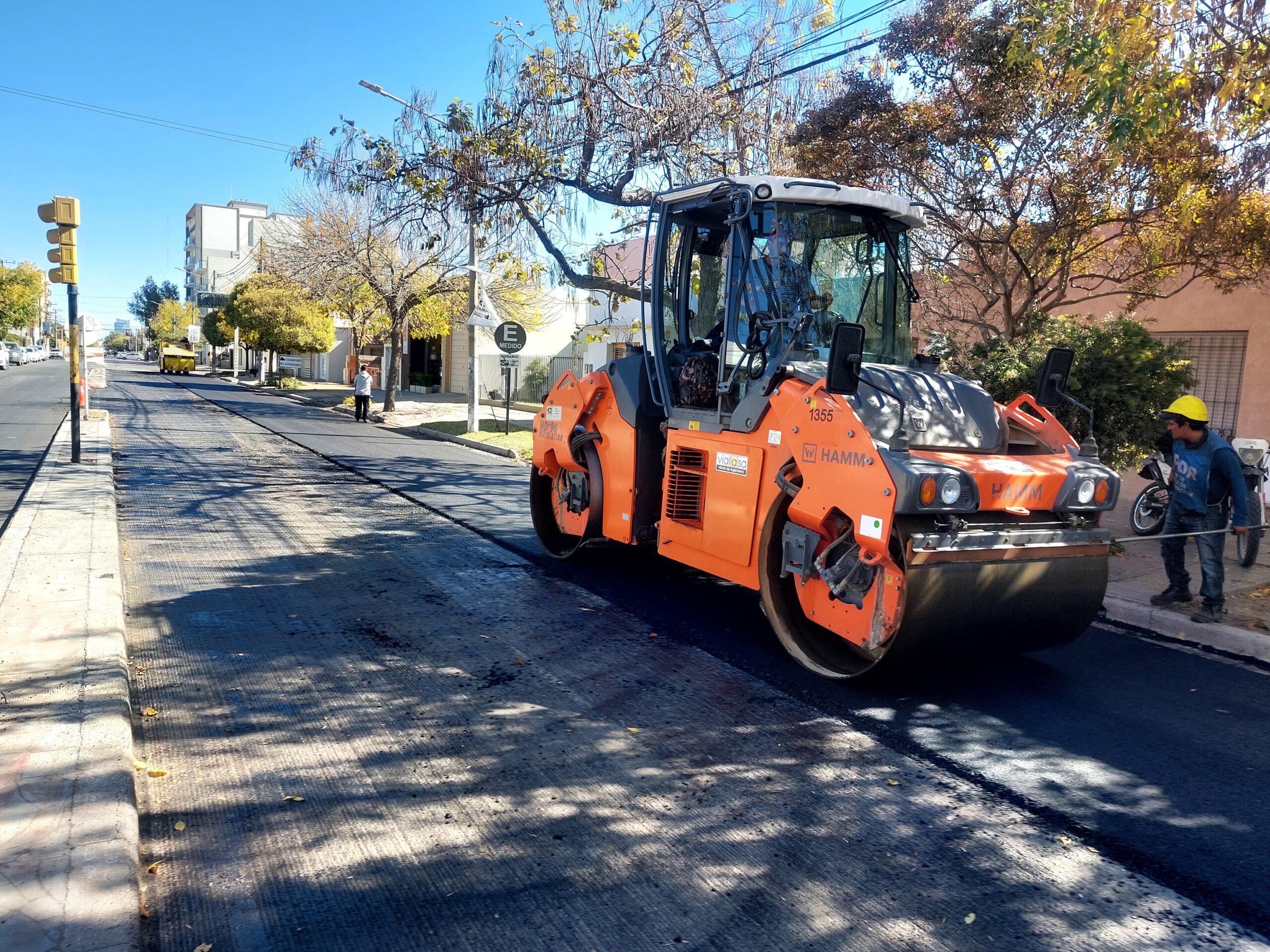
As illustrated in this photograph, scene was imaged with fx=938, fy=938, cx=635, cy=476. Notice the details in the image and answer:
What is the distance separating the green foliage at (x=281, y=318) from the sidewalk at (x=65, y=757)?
3033 cm

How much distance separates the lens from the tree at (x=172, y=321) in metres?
93.8

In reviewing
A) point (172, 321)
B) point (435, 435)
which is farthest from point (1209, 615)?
point (172, 321)

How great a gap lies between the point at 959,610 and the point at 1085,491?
114 centimetres

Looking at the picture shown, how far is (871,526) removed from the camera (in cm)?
471

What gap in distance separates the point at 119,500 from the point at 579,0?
898 centimetres

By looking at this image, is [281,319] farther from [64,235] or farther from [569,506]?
[569,506]

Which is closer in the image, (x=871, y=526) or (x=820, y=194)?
(x=871, y=526)

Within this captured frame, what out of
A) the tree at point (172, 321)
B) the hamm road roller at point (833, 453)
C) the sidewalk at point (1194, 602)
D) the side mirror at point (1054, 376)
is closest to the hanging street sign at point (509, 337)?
the hamm road roller at point (833, 453)

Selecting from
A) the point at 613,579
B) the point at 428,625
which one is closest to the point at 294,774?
the point at 428,625

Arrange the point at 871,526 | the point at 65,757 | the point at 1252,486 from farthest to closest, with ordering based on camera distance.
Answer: the point at 1252,486 < the point at 871,526 < the point at 65,757

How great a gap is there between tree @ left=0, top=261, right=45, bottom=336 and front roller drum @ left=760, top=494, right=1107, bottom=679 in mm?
69975

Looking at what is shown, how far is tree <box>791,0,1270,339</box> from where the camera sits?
9.56m

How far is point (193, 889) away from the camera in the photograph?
3162 mm

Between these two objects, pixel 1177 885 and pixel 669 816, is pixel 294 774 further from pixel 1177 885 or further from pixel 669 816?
pixel 1177 885
